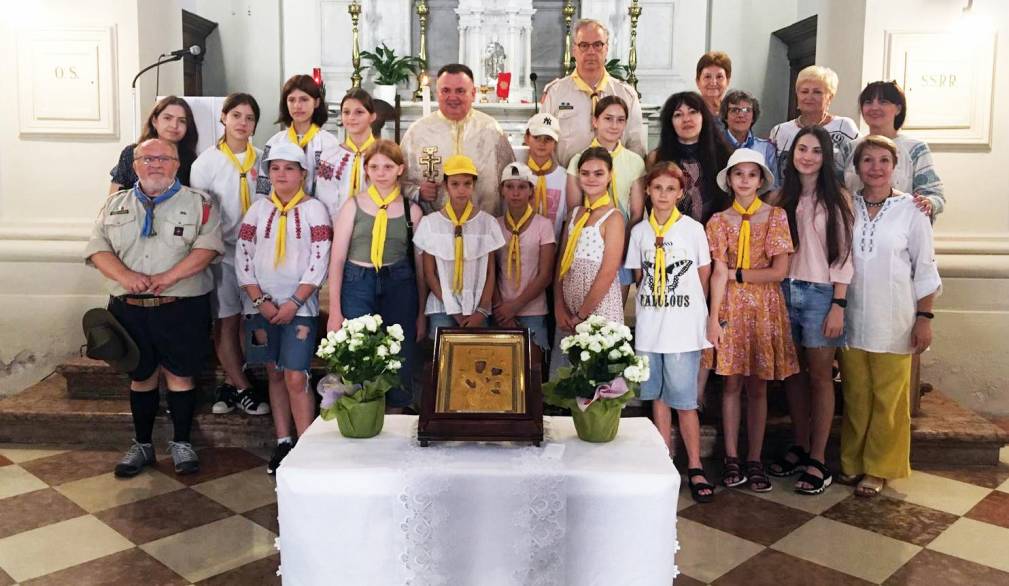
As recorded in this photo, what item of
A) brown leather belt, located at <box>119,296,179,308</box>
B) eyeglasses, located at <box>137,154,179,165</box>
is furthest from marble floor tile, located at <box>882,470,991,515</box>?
eyeglasses, located at <box>137,154,179,165</box>

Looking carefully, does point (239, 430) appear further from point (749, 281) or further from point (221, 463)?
point (749, 281)

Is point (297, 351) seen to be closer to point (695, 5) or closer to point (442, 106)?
point (442, 106)

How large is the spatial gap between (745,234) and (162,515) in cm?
267

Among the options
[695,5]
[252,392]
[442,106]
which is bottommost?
[252,392]

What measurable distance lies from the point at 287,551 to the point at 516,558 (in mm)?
610

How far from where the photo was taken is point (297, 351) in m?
4.12

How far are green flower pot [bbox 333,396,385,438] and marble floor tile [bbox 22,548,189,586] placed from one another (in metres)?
1.01

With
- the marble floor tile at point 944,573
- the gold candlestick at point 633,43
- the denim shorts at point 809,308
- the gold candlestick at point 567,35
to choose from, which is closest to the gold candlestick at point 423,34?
Result: the gold candlestick at point 567,35

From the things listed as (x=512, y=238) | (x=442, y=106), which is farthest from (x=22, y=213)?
(x=512, y=238)

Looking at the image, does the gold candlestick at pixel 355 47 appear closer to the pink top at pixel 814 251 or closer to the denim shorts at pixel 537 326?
the denim shorts at pixel 537 326

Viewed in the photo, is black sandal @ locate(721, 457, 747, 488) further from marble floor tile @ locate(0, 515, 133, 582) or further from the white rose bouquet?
marble floor tile @ locate(0, 515, 133, 582)

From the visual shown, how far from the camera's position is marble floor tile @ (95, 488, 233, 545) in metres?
3.64

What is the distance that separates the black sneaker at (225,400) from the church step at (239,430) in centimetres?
4

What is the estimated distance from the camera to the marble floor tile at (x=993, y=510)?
389 cm
